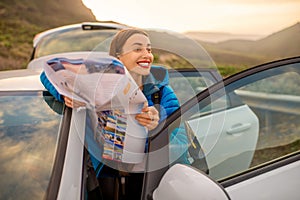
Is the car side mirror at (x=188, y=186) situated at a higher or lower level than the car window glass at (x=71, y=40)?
higher

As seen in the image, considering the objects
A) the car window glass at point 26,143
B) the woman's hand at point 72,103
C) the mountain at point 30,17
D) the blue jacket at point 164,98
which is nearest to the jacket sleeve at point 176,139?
the blue jacket at point 164,98

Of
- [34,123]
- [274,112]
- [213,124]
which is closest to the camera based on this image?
[34,123]

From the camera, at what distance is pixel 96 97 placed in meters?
1.32

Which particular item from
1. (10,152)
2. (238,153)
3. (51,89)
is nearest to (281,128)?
(238,153)

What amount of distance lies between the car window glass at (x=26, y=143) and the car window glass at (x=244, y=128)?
19.9 inches

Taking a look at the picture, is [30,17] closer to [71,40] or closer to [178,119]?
[71,40]

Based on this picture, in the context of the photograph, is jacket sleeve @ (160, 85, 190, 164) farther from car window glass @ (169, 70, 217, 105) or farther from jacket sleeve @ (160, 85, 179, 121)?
car window glass @ (169, 70, 217, 105)

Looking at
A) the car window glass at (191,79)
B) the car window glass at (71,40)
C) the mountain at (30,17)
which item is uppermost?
the car window glass at (191,79)

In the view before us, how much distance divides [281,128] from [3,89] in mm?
1423

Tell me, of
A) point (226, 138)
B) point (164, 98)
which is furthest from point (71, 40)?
point (164, 98)

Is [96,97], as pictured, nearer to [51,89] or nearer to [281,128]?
[51,89]

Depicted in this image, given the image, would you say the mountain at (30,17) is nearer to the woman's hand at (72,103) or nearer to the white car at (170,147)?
the white car at (170,147)

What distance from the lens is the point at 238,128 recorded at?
2.10m

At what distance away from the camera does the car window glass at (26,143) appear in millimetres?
1247
